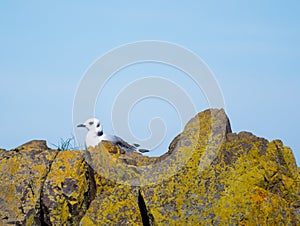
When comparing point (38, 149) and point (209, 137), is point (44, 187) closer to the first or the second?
point (38, 149)

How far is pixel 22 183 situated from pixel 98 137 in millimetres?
2094

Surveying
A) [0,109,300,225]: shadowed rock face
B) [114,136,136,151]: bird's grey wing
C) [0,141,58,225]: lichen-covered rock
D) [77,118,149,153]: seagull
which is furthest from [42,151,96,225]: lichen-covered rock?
[114,136,136,151]: bird's grey wing

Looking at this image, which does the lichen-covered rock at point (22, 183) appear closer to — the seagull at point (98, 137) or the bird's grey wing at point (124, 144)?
the seagull at point (98, 137)

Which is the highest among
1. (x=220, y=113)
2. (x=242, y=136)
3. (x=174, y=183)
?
(x=220, y=113)

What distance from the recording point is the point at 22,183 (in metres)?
9.59

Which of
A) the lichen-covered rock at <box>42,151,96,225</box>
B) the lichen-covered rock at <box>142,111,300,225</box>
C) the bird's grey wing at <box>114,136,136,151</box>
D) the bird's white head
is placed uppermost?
the bird's white head

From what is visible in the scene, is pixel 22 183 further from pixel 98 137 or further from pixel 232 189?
pixel 232 189

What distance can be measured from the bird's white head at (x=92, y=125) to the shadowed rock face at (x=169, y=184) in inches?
59.6

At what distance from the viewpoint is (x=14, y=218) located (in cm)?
927

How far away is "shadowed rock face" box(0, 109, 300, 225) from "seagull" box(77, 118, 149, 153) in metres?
0.65

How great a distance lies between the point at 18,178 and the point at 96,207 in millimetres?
1538

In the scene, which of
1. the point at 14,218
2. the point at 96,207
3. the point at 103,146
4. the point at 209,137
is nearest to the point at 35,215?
the point at 14,218

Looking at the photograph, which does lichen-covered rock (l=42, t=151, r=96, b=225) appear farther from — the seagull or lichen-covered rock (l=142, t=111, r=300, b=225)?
lichen-covered rock (l=142, t=111, r=300, b=225)

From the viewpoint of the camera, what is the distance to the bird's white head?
1166 centimetres
